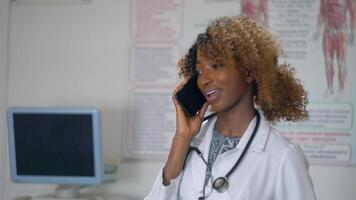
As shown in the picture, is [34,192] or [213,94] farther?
[34,192]

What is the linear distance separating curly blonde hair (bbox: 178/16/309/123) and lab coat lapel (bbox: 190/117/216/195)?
0.47ft

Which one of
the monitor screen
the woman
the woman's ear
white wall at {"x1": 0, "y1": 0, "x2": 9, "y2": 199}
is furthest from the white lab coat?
white wall at {"x1": 0, "y1": 0, "x2": 9, "y2": 199}

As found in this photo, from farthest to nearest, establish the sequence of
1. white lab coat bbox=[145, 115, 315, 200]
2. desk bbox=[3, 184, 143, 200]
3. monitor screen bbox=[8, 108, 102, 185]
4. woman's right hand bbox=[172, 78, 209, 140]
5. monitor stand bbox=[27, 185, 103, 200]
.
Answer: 1. desk bbox=[3, 184, 143, 200]
2. monitor stand bbox=[27, 185, 103, 200]
3. monitor screen bbox=[8, 108, 102, 185]
4. woman's right hand bbox=[172, 78, 209, 140]
5. white lab coat bbox=[145, 115, 315, 200]

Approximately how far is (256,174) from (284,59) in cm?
89

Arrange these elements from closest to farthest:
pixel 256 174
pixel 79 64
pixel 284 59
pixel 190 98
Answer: pixel 256 174 < pixel 190 98 < pixel 284 59 < pixel 79 64

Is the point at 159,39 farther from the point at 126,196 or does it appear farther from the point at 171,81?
the point at 126,196

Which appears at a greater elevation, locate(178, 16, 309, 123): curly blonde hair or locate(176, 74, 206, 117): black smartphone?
locate(178, 16, 309, 123): curly blonde hair

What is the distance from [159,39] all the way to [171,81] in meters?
0.19

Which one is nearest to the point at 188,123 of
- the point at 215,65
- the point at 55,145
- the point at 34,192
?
the point at 215,65

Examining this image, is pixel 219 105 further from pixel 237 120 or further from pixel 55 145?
pixel 55 145

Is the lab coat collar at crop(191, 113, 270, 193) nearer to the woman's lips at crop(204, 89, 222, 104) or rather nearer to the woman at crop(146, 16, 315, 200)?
the woman at crop(146, 16, 315, 200)

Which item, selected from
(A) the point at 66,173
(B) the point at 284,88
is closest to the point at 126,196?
(A) the point at 66,173

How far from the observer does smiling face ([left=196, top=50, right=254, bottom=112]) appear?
3.55 feet

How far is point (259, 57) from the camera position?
1.08 meters
